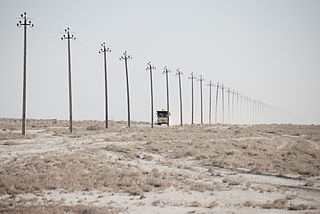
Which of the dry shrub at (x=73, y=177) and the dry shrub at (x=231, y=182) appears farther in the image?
the dry shrub at (x=231, y=182)

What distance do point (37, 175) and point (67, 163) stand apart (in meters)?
3.16

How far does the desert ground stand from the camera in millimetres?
12977

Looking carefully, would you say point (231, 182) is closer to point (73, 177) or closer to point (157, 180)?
point (157, 180)

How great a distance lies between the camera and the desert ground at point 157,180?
12977 millimetres

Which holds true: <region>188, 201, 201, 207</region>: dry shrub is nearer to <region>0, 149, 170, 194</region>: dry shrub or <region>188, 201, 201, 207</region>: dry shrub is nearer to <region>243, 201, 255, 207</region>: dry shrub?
<region>243, 201, 255, 207</region>: dry shrub

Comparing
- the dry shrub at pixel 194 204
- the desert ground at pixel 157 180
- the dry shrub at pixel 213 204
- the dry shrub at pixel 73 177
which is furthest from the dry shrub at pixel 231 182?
the dry shrub at pixel 194 204

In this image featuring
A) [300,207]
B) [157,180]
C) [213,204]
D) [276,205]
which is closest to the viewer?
[300,207]

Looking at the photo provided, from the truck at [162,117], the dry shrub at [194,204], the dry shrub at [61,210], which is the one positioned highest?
the truck at [162,117]

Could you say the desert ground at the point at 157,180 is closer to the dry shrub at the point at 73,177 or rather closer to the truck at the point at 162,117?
the dry shrub at the point at 73,177

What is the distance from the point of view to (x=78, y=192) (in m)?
15.0

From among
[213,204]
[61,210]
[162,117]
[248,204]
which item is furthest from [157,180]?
[162,117]

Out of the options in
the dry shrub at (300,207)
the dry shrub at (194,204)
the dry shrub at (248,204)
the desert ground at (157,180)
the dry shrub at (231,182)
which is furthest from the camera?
the dry shrub at (231,182)

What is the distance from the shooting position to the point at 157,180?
1708cm

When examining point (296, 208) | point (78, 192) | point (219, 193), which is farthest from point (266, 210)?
point (78, 192)
